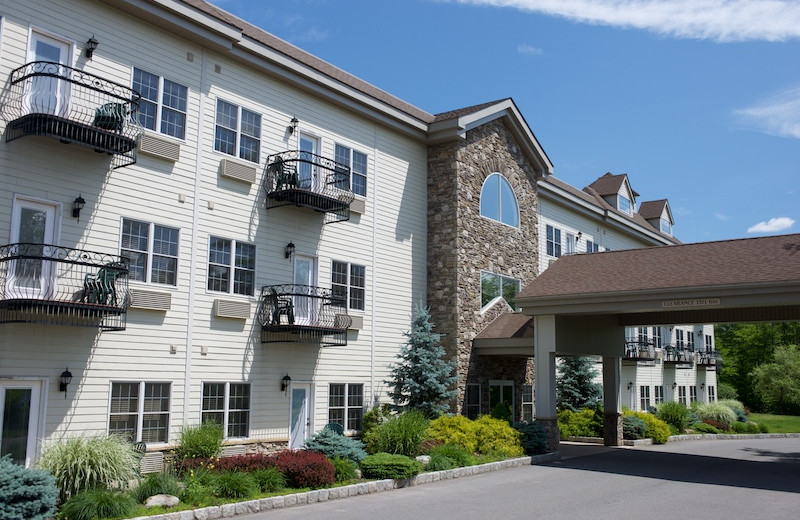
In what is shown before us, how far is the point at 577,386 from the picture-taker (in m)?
31.5

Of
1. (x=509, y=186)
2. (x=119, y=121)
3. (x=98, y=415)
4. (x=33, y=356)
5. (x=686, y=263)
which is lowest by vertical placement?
(x=98, y=415)

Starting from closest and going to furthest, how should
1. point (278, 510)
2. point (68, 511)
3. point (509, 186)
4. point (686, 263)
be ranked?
point (68, 511), point (278, 510), point (686, 263), point (509, 186)

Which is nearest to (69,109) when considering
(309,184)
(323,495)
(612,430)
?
(309,184)

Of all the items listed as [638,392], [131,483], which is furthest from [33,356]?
[638,392]

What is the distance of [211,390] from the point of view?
1747 centimetres

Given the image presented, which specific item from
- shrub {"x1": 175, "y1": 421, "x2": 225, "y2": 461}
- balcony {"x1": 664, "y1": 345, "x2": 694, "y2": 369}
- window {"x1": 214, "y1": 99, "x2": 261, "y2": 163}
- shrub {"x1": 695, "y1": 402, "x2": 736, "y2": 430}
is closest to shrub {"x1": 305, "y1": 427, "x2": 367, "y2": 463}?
shrub {"x1": 175, "y1": 421, "x2": 225, "y2": 461}

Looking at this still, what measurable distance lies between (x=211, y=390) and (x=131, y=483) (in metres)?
4.11

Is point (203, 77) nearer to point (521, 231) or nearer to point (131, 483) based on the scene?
point (131, 483)

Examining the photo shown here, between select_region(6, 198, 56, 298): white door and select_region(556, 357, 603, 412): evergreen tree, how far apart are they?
74.3 feet

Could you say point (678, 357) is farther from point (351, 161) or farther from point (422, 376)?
point (351, 161)

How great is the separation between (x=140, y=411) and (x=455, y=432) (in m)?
8.71

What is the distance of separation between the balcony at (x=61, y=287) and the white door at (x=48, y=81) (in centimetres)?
279

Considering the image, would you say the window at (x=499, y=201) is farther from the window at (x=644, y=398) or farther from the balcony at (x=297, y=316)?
the window at (x=644, y=398)

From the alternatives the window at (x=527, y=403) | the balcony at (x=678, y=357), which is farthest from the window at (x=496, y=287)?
the balcony at (x=678, y=357)
